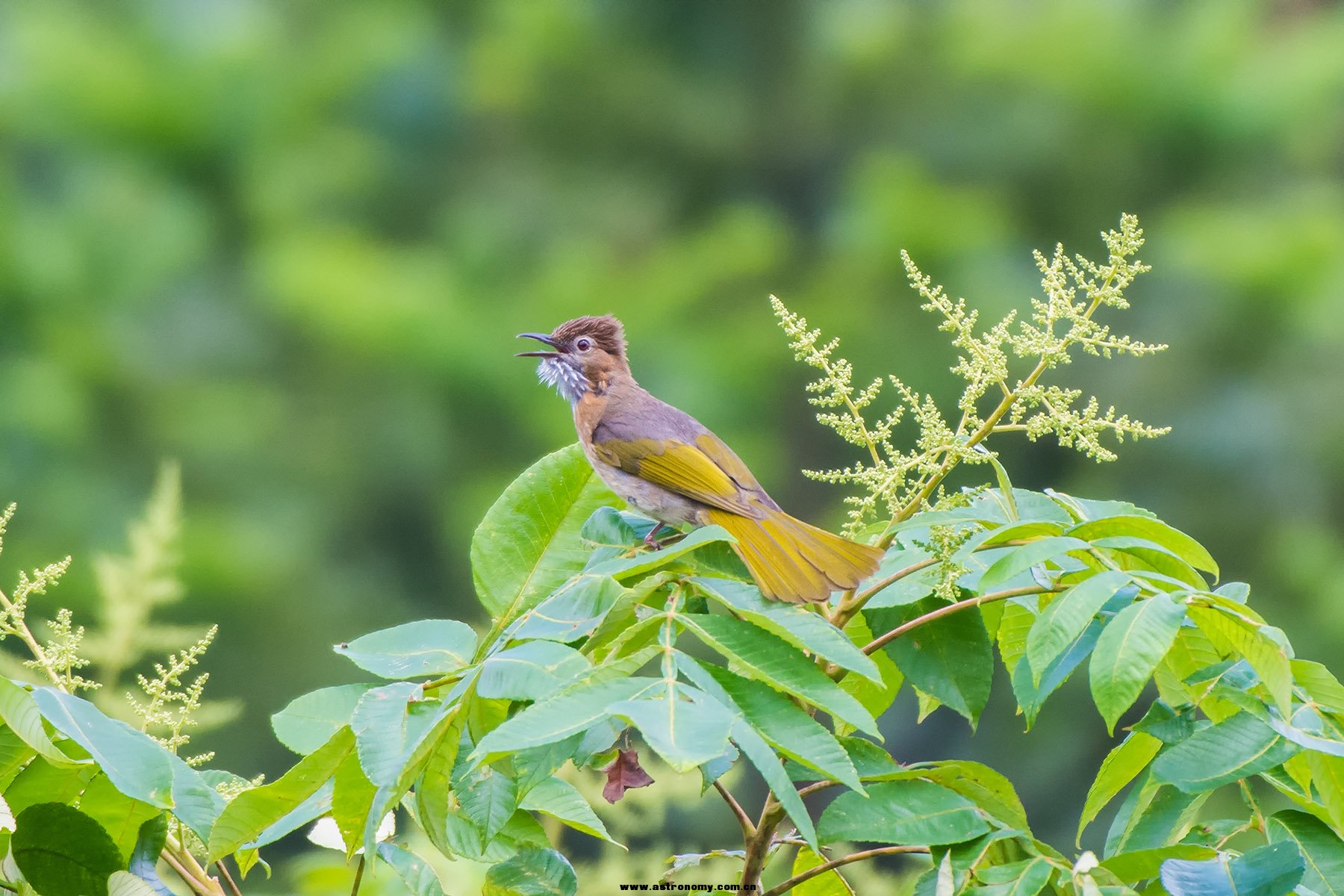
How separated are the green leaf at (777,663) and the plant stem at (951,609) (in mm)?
165

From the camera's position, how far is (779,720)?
1200 mm

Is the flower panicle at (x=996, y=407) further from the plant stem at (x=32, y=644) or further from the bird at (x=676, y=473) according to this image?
the plant stem at (x=32, y=644)

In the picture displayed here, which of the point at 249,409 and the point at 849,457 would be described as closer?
the point at 849,457

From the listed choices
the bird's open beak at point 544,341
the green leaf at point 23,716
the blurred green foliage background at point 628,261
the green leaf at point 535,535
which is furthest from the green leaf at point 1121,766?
the blurred green foliage background at point 628,261

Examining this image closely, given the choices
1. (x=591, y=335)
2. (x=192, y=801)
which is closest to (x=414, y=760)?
(x=192, y=801)

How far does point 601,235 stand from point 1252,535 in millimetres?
4988

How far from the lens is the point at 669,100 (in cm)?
1117

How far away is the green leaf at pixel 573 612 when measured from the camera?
1304mm

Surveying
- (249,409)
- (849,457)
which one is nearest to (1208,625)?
(849,457)

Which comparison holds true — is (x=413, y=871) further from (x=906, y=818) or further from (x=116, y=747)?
(x=906, y=818)

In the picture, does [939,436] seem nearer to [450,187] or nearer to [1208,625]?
[1208,625]

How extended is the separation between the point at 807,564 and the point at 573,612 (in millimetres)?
372

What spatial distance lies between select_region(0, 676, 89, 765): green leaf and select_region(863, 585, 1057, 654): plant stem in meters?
0.75

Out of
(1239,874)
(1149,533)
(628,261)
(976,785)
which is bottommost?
(1239,874)
